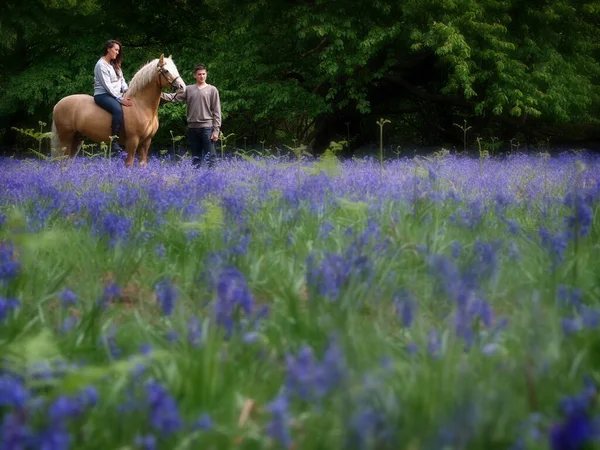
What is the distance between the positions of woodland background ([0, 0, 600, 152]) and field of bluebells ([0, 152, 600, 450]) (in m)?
14.5

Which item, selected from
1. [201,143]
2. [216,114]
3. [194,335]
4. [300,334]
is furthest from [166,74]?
[194,335]

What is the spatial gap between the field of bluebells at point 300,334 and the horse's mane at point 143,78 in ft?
22.8

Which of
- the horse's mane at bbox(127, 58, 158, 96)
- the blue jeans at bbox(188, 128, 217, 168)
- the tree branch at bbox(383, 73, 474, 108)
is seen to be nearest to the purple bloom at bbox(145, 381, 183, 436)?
the horse's mane at bbox(127, 58, 158, 96)

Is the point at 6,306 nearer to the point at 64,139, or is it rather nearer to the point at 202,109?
the point at 202,109

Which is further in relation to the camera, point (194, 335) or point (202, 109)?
point (202, 109)

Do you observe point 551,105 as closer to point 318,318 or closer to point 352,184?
point 352,184

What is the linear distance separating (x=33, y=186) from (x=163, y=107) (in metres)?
13.9

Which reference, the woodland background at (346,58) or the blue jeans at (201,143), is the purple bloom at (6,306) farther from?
the woodland background at (346,58)

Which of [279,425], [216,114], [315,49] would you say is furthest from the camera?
[315,49]

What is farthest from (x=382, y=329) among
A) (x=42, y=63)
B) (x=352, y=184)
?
(x=42, y=63)

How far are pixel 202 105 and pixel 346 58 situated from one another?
298 inches

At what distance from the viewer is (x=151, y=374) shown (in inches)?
78.0

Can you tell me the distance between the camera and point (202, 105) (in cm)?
1214

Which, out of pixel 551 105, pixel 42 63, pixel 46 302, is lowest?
pixel 46 302
